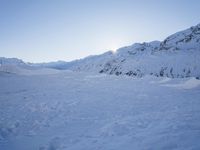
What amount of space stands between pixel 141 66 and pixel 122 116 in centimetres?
11739

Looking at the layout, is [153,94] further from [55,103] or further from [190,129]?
[190,129]

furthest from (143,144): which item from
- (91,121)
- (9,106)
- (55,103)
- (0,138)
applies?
(9,106)

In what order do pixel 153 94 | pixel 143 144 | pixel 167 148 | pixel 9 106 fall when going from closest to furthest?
1. pixel 167 148
2. pixel 143 144
3. pixel 9 106
4. pixel 153 94

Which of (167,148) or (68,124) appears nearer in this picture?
(167,148)

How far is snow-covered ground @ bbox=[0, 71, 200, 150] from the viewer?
28.2ft

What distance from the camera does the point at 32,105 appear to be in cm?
1477


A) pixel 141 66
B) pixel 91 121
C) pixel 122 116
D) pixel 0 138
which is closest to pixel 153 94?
pixel 122 116

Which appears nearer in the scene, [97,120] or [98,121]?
[98,121]

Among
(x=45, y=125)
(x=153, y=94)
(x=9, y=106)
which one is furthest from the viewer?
(x=153, y=94)

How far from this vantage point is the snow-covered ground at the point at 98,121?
8594 mm

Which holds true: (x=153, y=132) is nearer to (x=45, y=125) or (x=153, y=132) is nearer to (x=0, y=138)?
(x=45, y=125)

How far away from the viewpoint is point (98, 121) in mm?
11547

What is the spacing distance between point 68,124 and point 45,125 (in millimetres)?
A: 1074

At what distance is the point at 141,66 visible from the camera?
127438 millimetres
